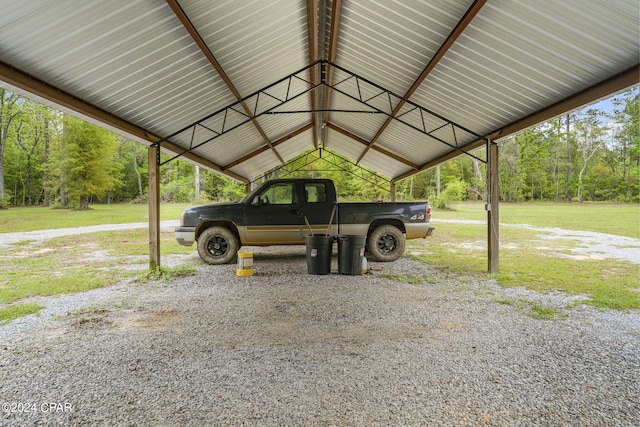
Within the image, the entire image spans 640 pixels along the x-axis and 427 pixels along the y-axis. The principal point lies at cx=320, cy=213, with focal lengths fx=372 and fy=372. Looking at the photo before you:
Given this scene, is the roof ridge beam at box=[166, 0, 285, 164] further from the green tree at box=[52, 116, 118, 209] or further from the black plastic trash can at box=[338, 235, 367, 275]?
the green tree at box=[52, 116, 118, 209]

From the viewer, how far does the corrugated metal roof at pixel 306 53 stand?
4039 millimetres

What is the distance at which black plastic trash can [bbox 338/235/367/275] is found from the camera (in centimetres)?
767

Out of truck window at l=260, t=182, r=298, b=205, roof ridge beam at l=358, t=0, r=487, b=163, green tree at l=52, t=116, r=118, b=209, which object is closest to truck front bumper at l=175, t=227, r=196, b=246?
truck window at l=260, t=182, r=298, b=205

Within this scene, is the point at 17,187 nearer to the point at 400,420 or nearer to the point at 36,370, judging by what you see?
the point at 36,370

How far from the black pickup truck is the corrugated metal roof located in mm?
2062

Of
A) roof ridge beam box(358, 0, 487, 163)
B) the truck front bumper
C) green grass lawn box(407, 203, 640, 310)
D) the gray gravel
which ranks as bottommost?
the gray gravel

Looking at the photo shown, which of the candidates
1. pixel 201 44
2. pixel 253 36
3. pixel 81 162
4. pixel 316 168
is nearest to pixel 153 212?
pixel 201 44

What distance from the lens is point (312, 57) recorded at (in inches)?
314

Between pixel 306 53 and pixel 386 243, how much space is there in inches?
191

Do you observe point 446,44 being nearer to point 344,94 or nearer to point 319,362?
point 344,94

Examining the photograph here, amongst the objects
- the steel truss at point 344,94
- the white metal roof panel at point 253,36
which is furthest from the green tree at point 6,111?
the white metal roof panel at point 253,36

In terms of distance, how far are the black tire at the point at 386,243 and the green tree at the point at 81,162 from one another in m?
26.5

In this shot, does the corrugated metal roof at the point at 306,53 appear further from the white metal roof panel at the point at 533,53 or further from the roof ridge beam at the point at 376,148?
the roof ridge beam at the point at 376,148

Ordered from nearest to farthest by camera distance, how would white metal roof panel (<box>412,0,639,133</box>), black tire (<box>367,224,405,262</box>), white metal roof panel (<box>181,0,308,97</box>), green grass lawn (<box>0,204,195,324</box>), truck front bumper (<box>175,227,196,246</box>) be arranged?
white metal roof panel (<box>412,0,639,133</box>) → white metal roof panel (<box>181,0,308,97</box>) → green grass lawn (<box>0,204,195,324</box>) → truck front bumper (<box>175,227,196,246</box>) → black tire (<box>367,224,405,262</box>)
